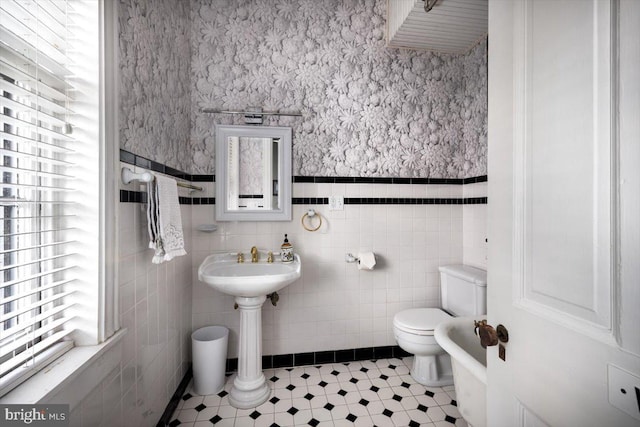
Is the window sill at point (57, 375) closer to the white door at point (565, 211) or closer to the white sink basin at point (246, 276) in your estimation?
the white sink basin at point (246, 276)

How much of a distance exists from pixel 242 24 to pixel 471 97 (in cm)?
191

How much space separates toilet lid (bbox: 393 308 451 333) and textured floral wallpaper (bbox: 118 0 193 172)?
6.02ft

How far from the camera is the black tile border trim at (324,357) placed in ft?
6.88

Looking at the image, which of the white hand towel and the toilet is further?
the toilet

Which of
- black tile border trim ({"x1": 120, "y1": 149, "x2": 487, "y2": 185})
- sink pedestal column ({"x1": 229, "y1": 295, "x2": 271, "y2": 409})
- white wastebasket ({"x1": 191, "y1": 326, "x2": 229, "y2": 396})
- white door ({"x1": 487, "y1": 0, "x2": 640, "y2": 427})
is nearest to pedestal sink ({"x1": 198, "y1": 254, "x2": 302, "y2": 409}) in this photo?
sink pedestal column ({"x1": 229, "y1": 295, "x2": 271, "y2": 409})

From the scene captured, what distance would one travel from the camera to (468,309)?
1977 mm

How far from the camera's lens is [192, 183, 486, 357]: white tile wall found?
2.07 meters

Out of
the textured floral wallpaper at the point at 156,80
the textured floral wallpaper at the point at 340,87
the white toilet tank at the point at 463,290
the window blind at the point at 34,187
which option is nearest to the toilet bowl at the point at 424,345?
the white toilet tank at the point at 463,290

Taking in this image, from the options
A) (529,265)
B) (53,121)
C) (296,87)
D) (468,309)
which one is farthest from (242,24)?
(468,309)

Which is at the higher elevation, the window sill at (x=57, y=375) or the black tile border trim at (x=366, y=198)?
the black tile border trim at (x=366, y=198)

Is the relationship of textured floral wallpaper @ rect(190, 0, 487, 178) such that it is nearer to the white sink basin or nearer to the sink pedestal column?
the white sink basin

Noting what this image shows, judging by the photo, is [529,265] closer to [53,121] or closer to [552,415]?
[552,415]

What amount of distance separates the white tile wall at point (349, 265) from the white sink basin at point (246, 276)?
15 cm

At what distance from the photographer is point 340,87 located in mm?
2174
